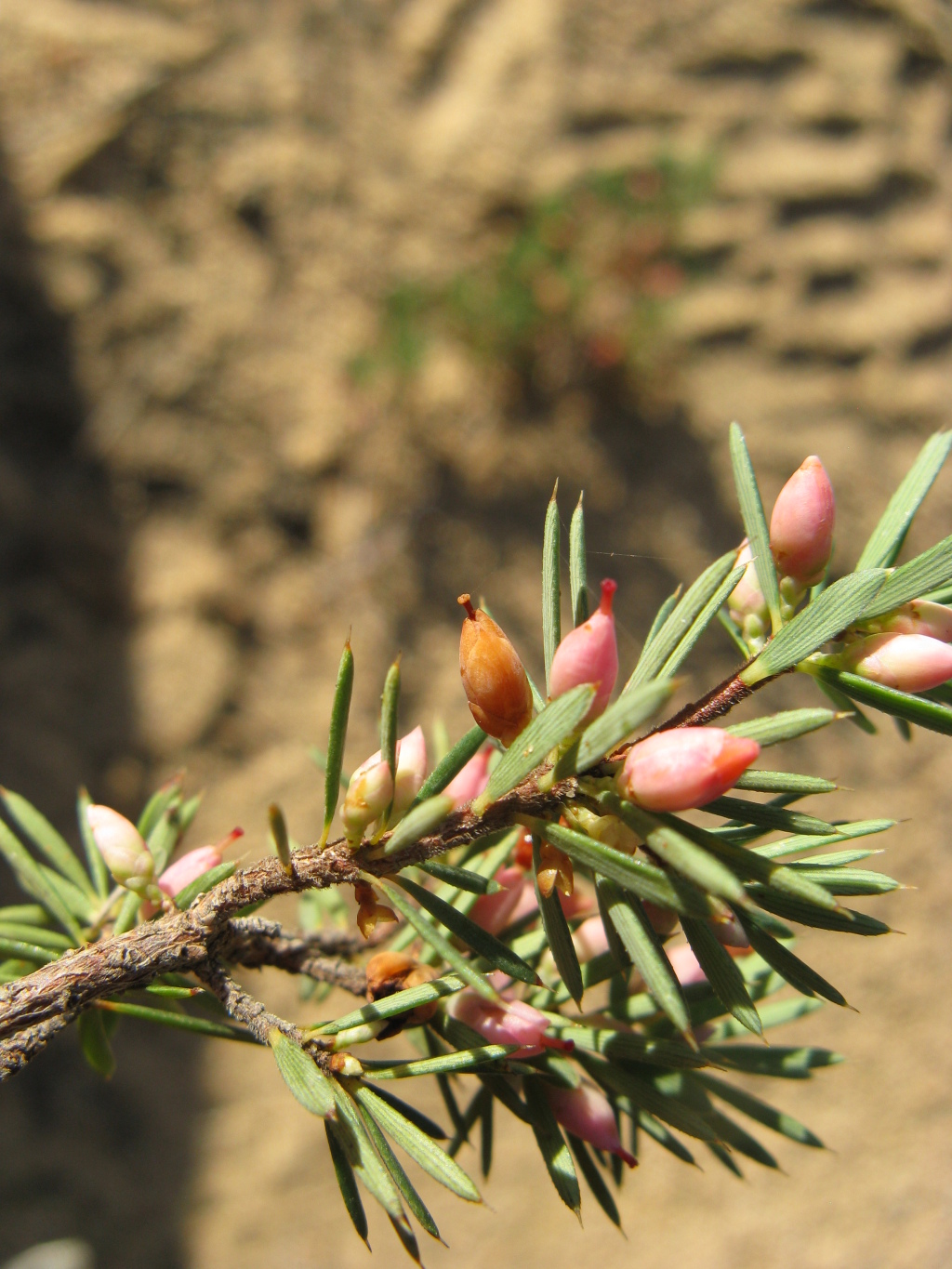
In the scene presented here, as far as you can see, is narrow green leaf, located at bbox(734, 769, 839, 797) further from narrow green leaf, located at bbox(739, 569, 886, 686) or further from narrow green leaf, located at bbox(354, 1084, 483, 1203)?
narrow green leaf, located at bbox(354, 1084, 483, 1203)

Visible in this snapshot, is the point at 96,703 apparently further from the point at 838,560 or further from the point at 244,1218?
the point at 838,560

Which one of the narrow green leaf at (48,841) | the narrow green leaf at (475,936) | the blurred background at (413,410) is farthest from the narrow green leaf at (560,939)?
the blurred background at (413,410)

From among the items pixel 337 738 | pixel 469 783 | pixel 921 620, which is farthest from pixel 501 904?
pixel 921 620

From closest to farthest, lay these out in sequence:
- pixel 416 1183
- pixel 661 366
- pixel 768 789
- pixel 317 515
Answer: pixel 768 789, pixel 416 1183, pixel 317 515, pixel 661 366

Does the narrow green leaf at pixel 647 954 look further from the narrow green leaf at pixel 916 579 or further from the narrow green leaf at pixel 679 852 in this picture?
the narrow green leaf at pixel 916 579

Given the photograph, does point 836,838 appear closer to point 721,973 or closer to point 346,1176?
point 721,973

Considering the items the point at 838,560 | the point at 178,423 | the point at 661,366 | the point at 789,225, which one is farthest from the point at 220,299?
the point at 838,560
